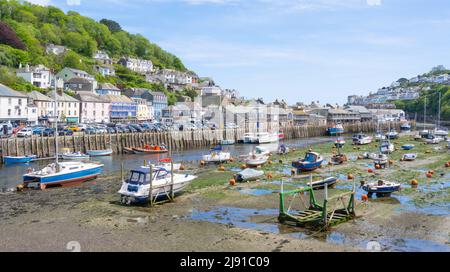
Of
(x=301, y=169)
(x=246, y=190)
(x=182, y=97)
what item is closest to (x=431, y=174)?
(x=301, y=169)

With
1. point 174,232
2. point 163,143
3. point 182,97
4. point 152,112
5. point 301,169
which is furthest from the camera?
point 182,97

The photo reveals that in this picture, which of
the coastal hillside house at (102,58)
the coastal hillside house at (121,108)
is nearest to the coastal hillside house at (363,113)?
the coastal hillside house at (121,108)

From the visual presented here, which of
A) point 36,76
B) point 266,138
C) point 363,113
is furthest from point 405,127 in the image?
point 36,76

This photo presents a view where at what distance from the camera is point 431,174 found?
124 feet

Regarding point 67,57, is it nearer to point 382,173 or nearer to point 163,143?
point 163,143

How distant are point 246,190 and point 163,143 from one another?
38.4 m

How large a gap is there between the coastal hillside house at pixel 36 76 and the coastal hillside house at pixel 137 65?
69239 mm

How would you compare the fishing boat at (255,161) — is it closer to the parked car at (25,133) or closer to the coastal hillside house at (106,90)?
the parked car at (25,133)

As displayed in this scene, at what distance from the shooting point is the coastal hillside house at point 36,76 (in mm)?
94875

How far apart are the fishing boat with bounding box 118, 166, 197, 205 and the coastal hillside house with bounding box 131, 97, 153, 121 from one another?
255 ft

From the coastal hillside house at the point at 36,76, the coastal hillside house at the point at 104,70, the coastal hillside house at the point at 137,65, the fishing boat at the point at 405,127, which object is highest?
the coastal hillside house at the point at 137,65

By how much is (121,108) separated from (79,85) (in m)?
13.5

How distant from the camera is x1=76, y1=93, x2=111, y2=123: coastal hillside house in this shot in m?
86.9

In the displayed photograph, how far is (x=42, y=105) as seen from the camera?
77000 millimetres
